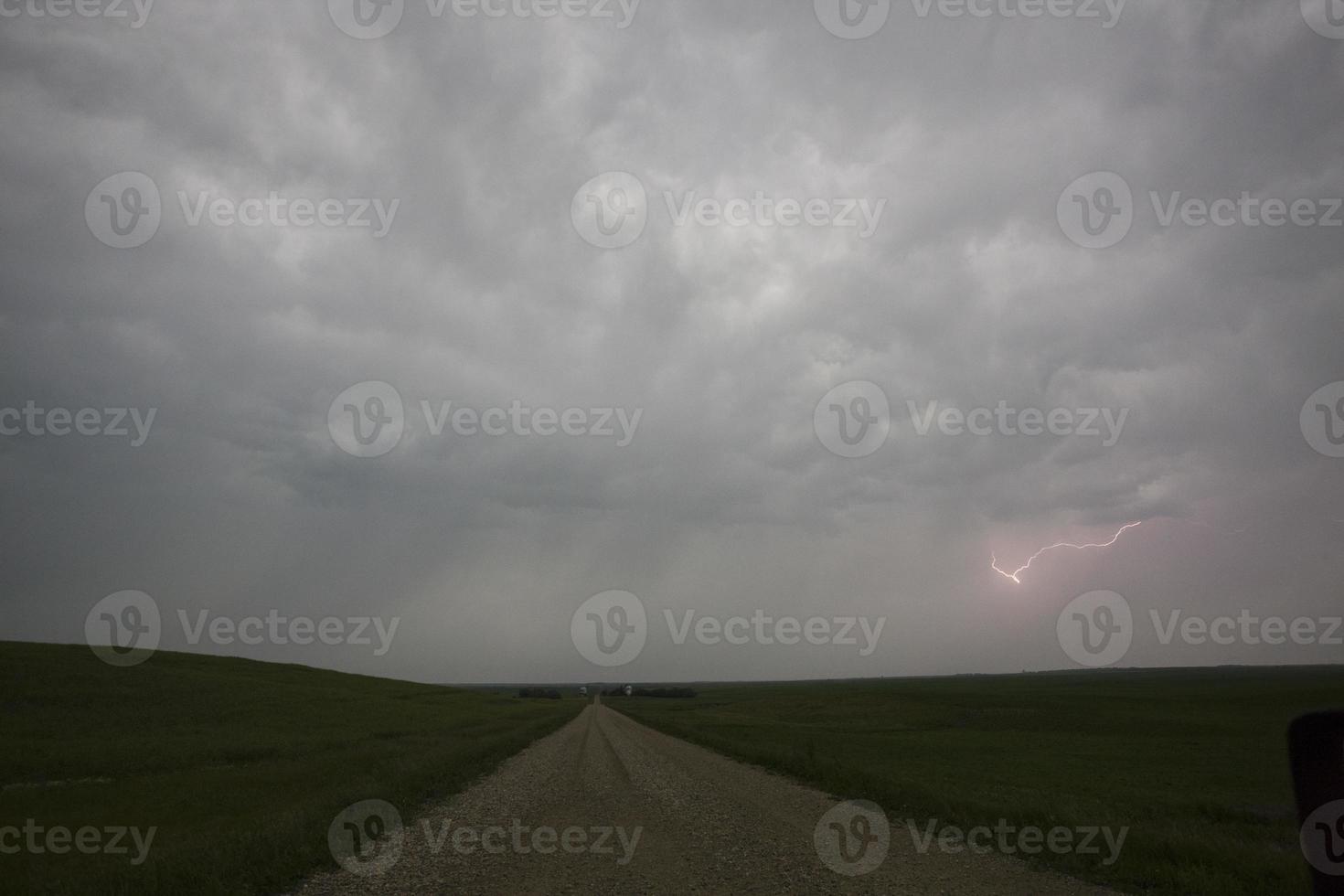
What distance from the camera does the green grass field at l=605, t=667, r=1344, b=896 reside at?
12281mm

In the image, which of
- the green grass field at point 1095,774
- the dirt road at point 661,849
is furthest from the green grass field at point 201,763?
the green grass field at point 1095,774

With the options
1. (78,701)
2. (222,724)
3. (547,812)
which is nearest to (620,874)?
(547,812)

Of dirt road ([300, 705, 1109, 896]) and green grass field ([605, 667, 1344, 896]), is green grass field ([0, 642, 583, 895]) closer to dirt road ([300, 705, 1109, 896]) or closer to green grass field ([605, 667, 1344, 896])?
dirt road ([300, 705, 1109, 896])

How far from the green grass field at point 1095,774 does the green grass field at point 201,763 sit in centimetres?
1234

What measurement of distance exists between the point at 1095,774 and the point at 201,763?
1544 inches

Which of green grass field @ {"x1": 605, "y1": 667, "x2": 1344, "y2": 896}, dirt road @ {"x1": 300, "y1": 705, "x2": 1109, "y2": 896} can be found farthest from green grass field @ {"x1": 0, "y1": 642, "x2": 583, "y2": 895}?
green grass field @ {"x1": 605, "y1": 667, "x2": 1344, "y2": 896}

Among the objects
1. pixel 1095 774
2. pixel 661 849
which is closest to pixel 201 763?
pixel 661 849

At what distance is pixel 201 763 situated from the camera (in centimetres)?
3134

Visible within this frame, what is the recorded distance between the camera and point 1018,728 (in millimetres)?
59812

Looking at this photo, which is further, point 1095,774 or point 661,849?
point 1095,774

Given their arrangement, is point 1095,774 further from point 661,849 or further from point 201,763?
point 201,763

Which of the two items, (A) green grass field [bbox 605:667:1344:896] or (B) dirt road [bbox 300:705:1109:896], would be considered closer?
(B) dirt road [bbox 300:705:1109:896]

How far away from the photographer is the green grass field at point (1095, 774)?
484 inches

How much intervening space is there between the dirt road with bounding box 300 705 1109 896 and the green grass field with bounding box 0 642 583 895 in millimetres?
1956
